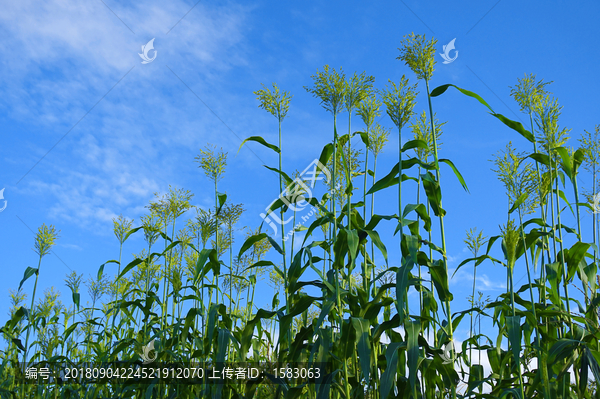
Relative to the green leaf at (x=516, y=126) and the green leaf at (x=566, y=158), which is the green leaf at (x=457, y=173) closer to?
the green leaf at (x=516, y=126)

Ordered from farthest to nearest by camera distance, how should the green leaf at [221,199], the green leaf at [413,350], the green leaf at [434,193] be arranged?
the green leaf at [221,199] < the green leaf at [434,193] < the green leaf at [413,350]

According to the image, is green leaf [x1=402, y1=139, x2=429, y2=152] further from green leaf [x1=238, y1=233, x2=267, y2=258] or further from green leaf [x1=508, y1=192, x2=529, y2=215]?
green leaf [x1=238, y1=233, x2=267, y2=258]

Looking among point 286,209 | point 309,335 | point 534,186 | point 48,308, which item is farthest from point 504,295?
point 48,308

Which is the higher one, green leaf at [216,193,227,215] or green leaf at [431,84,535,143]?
green leaf at [431,84,535,143]

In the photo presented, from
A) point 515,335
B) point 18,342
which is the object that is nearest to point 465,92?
point 515,335

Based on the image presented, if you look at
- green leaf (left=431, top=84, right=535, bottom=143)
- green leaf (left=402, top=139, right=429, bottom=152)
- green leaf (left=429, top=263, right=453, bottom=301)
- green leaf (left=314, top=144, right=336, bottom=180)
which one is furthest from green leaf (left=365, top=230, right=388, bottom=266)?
green leaf (left=431, top=84, right=535, bottom=143)

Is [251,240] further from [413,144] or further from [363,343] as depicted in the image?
[413,144]

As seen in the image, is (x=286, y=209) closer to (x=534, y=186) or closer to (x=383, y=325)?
(x=383, y=325)

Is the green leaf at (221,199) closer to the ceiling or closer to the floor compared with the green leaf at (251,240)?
closer to the ceiling

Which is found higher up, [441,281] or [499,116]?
[499,116]

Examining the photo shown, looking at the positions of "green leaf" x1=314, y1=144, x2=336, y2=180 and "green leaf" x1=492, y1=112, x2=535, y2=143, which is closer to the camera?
"green leaf" x1=492, y1=112, x2=535, y2=143

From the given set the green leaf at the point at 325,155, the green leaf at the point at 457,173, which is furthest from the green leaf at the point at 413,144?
the green leaf at the point at 325,155

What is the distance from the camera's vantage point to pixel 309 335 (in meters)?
2.66

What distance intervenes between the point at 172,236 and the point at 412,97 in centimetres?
241
